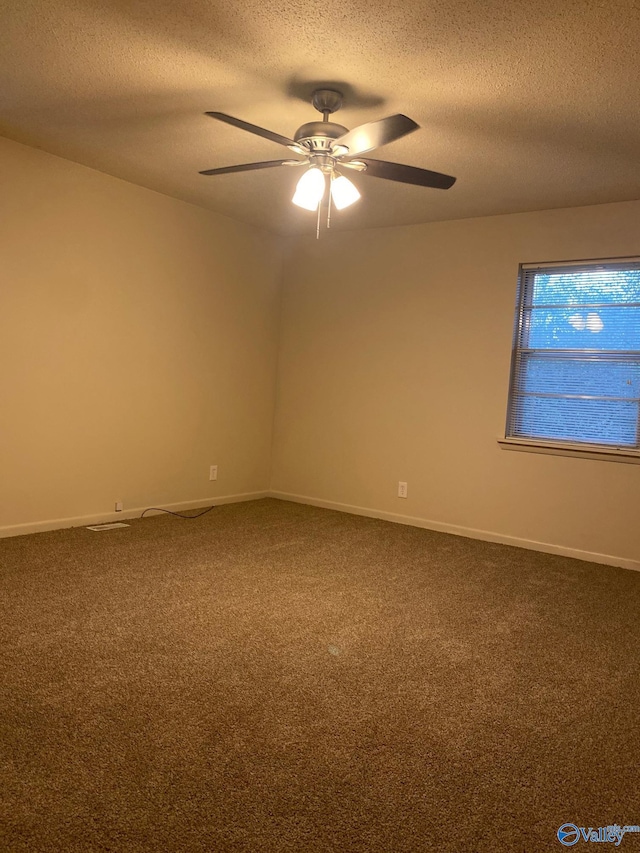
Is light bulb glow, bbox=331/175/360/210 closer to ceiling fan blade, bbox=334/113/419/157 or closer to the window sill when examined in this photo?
ceiling fan blade, bbox=334/113/419/157

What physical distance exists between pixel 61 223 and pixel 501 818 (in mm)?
3881

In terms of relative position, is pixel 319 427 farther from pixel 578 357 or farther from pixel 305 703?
pixel 305 703

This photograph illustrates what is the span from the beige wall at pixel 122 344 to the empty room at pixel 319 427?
0.02 meters

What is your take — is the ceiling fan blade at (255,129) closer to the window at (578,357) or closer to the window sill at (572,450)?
the window at (578,357)

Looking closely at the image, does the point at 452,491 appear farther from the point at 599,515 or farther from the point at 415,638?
the point at 415,638

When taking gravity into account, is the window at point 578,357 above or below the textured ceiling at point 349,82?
below

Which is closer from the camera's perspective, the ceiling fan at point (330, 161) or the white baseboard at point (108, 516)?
the ceiling fan at point (330, 161)

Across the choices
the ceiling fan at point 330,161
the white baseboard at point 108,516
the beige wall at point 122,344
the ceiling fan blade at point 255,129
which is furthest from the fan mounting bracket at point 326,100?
the white baseboard at point 108,516

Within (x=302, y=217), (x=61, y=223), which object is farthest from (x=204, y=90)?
(x=302, y=217)

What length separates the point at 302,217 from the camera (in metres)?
5.04

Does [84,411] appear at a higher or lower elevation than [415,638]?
higher

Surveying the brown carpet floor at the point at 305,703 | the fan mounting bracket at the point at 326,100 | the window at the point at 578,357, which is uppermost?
the fan mounting bracket at the point at 326,100

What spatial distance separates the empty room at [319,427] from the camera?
181 centimetres

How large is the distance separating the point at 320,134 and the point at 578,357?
240cm
